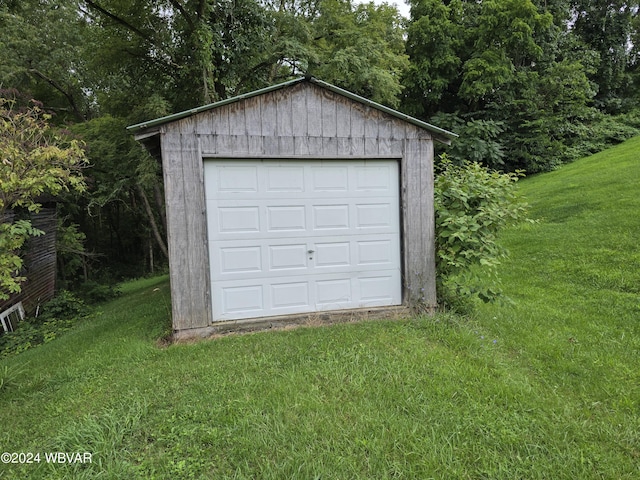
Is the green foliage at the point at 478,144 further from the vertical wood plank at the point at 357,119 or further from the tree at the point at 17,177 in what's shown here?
the tree at the point at 17,177

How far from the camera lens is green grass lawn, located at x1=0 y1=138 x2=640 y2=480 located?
2.49 meters

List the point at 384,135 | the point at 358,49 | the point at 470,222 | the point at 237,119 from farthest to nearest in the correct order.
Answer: the point at 358,49, the point at 384,135, the point at 470,222, the point at 237,119

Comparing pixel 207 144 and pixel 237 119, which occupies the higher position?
pixel 237 119

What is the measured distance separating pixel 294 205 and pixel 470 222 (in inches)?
91.2

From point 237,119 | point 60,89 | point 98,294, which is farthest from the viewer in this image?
point 60,89

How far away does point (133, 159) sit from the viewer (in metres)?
11.0

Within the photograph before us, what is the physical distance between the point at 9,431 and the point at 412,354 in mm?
3586

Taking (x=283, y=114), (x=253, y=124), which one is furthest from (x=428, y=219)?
(x=253, y=124)

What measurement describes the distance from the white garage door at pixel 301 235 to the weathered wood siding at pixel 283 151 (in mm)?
141

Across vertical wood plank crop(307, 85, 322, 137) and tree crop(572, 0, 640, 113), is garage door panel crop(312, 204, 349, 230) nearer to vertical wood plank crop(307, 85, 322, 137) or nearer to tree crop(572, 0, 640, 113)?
vertical wood plank crop(307, 85, 322, 137)

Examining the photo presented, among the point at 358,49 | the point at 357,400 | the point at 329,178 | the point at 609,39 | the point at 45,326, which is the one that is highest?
the point at 609,39

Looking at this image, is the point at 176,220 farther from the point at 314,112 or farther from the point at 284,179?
the point at 314,112

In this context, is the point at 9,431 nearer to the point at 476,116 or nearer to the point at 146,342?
the point at 146,342

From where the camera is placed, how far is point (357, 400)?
10.3ft
